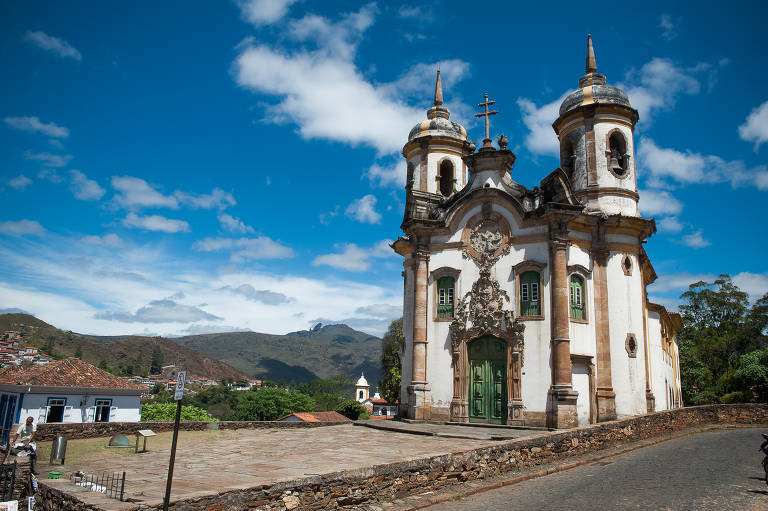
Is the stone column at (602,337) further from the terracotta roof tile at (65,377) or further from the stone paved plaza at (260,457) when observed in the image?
the terracotta roof tile at (65,377)

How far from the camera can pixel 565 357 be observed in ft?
59.1

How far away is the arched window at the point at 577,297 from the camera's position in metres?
19.3

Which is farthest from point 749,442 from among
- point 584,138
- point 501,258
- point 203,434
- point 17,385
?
point 17,385

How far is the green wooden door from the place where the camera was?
748 inches

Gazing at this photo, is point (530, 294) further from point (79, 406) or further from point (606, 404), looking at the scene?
point (79, 406)

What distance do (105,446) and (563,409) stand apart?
13264 mm

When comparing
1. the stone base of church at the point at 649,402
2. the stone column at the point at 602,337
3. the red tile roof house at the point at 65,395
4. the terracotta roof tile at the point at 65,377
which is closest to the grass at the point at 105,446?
the red tile roof house at the point at 65,395

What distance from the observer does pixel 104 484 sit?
862 cm

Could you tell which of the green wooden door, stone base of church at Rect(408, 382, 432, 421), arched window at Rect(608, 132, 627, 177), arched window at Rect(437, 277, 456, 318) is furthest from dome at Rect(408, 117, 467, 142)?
stone base of church at Rect(408, 382, 432, 421)

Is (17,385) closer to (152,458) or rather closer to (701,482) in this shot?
(152,458)

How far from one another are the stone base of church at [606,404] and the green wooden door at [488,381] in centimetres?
317

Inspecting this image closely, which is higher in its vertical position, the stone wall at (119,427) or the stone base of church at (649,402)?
the stone base of church at (649,402)

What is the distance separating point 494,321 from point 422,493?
11022mm

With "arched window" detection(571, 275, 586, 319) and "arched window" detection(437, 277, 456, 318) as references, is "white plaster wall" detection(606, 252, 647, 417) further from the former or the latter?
"arched window" detection(437, 277, 456, 318)
